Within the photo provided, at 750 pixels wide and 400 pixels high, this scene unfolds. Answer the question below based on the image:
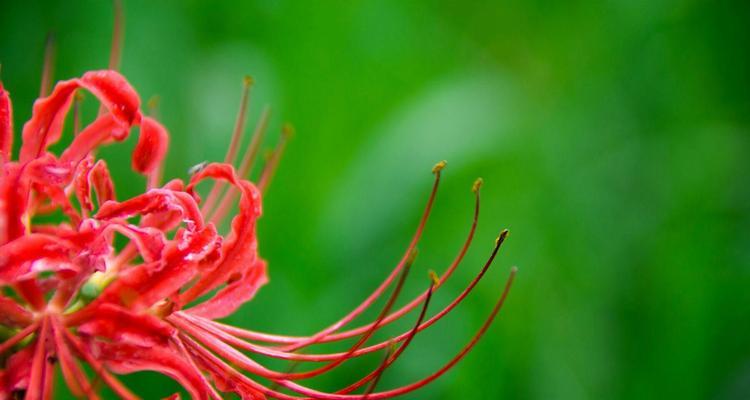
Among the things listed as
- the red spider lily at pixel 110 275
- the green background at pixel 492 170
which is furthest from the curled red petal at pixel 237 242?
the green background at pixel 492 170

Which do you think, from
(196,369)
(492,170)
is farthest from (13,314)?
(492,170)

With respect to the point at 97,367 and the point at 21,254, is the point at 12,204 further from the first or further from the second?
the point at 97,367

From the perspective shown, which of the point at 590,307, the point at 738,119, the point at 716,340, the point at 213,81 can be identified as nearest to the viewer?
the point at 716,340

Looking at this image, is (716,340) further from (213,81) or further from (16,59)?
(16,59)

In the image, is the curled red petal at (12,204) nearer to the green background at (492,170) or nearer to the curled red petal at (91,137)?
the curled red petal at (91,137)

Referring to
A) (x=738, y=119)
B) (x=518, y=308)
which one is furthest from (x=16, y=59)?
(x=738, y=119)
